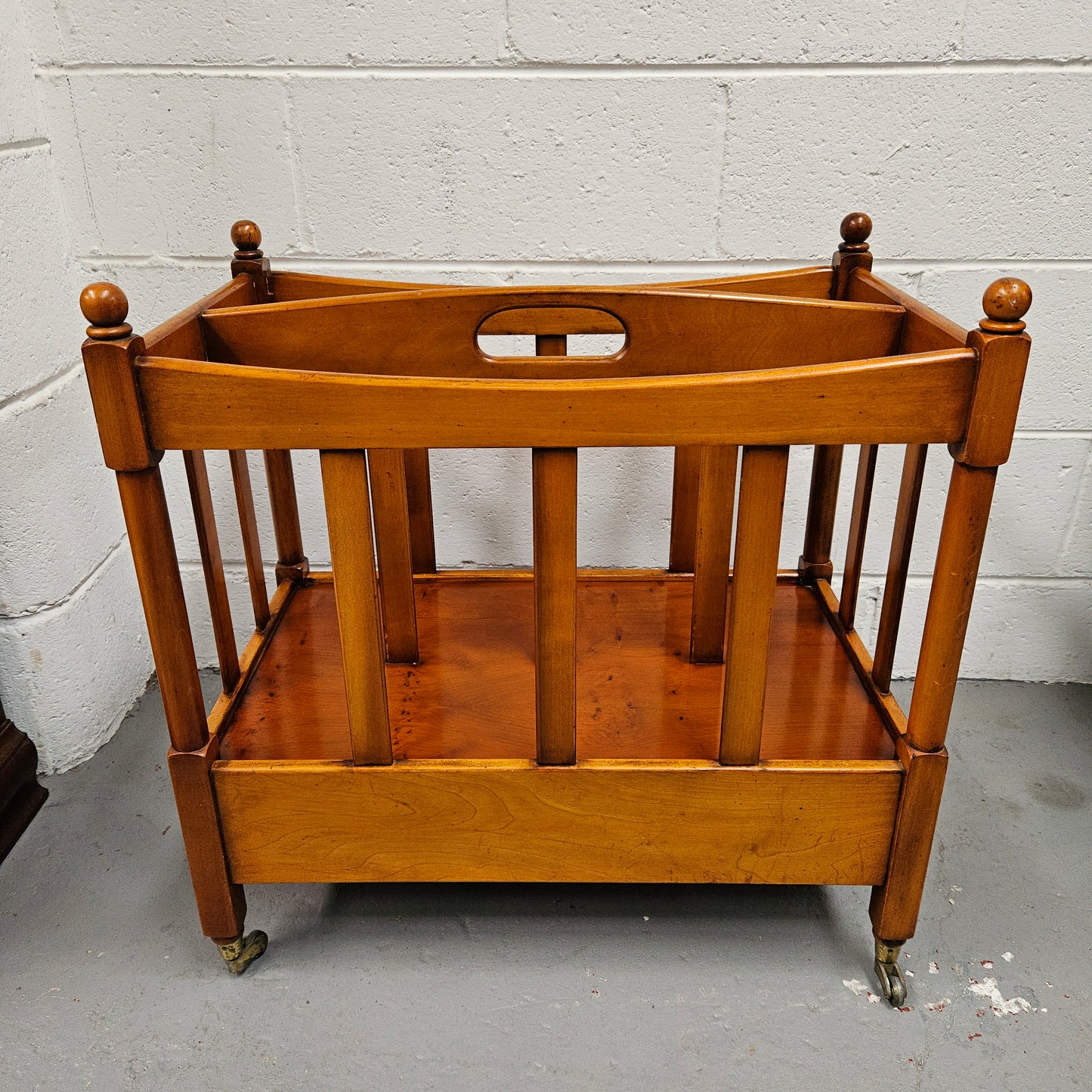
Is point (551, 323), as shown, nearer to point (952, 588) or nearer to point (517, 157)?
point (517, 157)

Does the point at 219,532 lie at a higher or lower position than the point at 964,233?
lower

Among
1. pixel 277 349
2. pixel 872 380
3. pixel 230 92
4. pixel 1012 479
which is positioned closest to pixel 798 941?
pixel 872 380

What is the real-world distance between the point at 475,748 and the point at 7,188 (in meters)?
1.00

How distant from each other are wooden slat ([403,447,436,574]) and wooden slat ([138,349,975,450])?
494 mm

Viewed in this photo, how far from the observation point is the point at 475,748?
1.06 m

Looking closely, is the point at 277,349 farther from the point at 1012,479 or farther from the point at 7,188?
the point at 1012,479

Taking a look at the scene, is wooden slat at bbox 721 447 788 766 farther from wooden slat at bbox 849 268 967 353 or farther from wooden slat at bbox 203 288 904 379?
wooden slat at bbox 203 288 904 379

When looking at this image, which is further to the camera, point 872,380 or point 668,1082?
point 668,1082

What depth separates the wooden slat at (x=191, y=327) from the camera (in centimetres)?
92

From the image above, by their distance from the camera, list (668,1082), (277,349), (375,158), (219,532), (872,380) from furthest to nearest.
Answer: (219,532) → (375,158) → (277,349) → (668,1082) → (872,380)

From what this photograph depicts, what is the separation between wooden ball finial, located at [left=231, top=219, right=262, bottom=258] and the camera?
1238 mm

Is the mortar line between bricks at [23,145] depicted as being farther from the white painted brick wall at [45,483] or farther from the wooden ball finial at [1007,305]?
the wooden ball finial at [1007,305]

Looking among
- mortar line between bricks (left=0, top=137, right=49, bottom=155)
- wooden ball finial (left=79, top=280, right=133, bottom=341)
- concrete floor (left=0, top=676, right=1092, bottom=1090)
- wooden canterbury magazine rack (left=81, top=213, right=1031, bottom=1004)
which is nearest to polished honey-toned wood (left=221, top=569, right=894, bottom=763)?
wooden canterbury magazine rack (left=81, top=213, right=1031, bottom=1004)

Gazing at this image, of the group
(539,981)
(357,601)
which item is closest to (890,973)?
(539,981)
